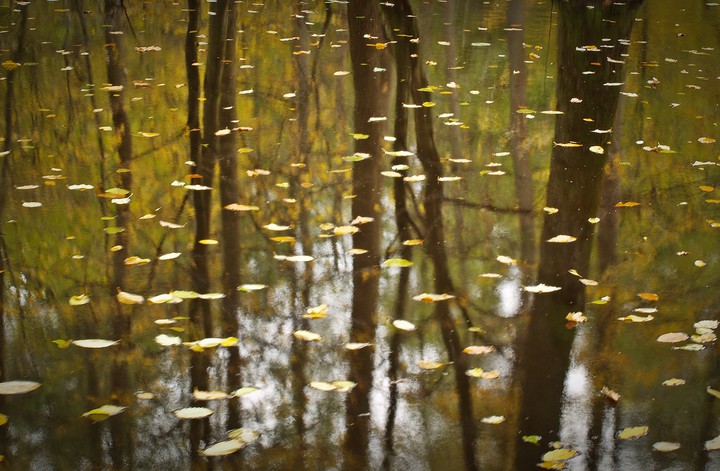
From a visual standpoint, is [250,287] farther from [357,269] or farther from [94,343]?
[94,343]

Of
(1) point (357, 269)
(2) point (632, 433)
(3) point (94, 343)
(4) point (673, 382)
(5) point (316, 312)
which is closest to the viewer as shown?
(2) point (632, 433)

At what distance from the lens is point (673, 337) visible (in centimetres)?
394

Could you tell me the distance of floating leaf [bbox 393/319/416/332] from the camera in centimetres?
400

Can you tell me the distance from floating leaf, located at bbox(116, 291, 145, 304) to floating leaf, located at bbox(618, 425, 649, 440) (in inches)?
97.9

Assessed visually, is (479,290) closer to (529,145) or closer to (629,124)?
(529,145)

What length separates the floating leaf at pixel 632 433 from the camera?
3182mm

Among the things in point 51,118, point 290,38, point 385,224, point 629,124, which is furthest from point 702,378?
point 290,38

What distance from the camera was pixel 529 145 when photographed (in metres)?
7.18

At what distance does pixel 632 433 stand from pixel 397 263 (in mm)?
1878

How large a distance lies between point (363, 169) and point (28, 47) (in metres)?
7.12

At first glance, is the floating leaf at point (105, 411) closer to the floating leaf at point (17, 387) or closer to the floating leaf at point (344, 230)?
the floating leaf at point (17, 387)

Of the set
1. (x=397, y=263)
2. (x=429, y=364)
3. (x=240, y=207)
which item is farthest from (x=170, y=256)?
(x=429, y=364)

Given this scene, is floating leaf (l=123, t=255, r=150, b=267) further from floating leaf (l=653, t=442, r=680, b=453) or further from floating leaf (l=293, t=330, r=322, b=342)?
floating leaf (l=653, t=442, r=680, b=453)

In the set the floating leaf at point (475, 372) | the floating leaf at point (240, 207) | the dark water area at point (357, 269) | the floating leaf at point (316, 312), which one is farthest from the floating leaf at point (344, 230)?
the floating leaf at point (475, 372)
